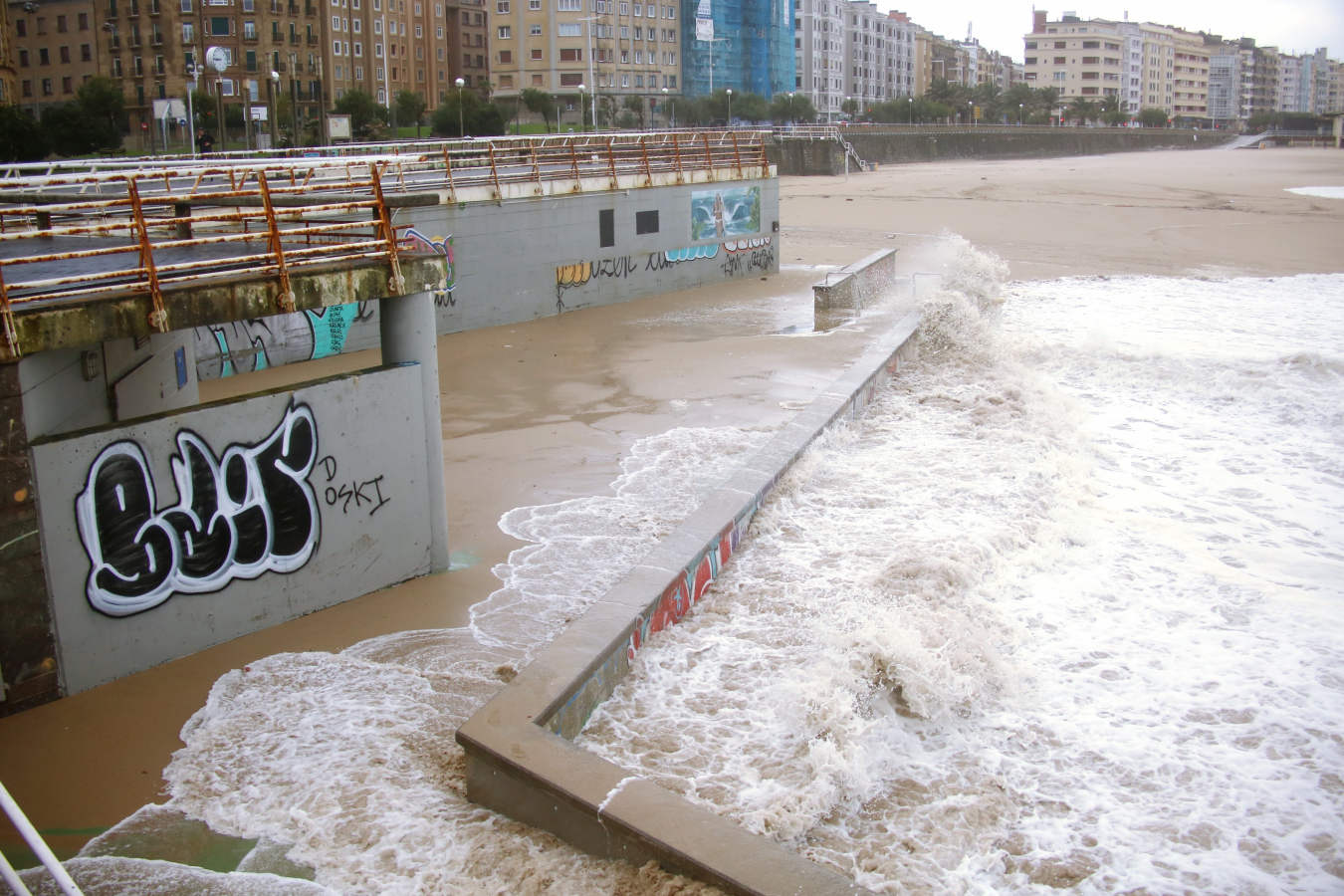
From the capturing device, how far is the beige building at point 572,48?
298ft

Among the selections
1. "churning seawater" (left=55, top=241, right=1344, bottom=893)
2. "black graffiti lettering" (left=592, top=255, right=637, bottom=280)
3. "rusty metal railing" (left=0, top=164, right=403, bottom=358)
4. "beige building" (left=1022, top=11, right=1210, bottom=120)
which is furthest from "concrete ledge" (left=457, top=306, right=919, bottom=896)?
"beige building" (left=1022, top=11, right=1210, bottom=120)

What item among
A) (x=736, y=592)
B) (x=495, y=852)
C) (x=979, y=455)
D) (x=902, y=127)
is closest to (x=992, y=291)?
(x=979, y=455)

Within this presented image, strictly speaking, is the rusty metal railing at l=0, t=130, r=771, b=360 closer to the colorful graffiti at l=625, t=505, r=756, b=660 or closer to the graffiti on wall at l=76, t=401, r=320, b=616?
the graffiti on wall at l=76, t=401, r=320, b=616

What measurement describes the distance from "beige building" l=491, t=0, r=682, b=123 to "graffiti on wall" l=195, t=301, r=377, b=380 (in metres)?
73.5

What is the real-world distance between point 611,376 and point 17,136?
34530 millimetres

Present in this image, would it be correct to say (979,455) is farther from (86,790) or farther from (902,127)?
(902,127)

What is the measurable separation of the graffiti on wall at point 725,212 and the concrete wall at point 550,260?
0.08 feet

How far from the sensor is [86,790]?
19.5 feet

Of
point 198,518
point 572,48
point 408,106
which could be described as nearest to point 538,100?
point 408,106

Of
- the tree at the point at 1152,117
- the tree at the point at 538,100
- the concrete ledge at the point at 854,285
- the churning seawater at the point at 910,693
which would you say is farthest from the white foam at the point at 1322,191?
the tree at the point at 1152,117

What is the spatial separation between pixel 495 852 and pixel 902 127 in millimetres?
98475

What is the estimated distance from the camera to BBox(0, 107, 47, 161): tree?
3953cm

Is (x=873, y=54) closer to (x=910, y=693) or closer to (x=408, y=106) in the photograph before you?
(x=408, y=106)

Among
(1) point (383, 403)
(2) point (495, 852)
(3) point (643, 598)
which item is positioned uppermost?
(1) point (383, 403)
